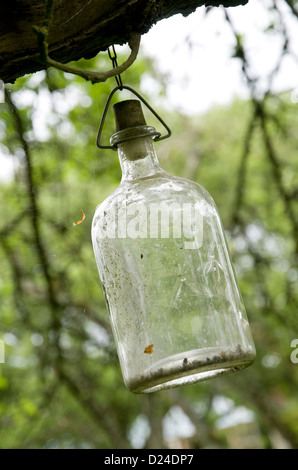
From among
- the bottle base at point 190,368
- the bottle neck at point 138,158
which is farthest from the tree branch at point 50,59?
the bottle base at point 190,368

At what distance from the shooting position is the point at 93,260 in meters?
4.31

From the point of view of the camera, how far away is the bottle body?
3.29 feet

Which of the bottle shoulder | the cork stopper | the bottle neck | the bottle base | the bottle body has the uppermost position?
the cork stopper

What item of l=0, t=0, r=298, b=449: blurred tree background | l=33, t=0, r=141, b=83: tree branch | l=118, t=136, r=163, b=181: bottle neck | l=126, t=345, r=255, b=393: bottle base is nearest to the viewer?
l=33, t=0, r=141, b=83: tree branch

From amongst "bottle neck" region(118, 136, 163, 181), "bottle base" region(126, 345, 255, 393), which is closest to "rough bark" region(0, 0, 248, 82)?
"bottle neck" region(118, 136, 163, 181)

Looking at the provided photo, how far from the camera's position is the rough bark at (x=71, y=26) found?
837mm

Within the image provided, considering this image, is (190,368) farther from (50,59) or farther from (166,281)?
(50,59)

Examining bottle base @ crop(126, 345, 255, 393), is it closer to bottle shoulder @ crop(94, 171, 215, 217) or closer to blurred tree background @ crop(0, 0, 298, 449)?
bottle shoulder @ crop(94, 171, 215, 217)

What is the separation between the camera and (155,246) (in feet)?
3.57

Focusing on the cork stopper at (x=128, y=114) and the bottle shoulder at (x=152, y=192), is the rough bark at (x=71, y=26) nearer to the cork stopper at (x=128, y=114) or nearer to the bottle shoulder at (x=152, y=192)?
the cork stopper at (x=128, y=114)

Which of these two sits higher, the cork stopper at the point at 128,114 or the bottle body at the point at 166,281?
the cork stopper at the point at 128,114
